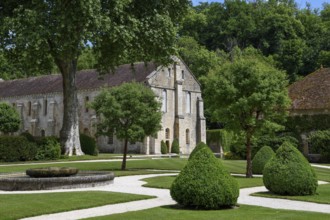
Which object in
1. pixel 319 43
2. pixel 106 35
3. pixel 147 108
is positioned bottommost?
pixel 147 108

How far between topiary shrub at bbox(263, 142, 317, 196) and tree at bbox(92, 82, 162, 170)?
492 inches

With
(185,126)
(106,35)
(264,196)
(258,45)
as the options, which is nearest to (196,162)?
(264,196)

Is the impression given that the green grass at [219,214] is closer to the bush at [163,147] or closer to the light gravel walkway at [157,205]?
the light gravel walkway at [157,205]

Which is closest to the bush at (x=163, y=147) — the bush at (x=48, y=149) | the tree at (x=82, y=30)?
the bush at (x=48, y=149)

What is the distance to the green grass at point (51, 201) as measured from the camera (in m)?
11.4

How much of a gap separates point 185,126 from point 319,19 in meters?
34.8

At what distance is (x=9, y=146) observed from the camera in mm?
35000

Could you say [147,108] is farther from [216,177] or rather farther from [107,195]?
[216,177]

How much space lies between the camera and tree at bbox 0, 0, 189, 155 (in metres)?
25.9

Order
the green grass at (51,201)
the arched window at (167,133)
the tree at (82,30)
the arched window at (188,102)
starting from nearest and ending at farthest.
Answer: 1. the green grass at (51,201)
2. the tree at (82,30)
3. the arched window at (167,133)
4. the arched window at (188,102)

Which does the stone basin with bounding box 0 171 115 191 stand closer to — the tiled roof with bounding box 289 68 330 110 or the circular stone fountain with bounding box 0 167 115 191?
the circular stone fountain with bounding box 0 167 115 191

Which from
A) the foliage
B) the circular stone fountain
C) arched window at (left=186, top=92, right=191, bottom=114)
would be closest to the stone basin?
the circular stone fountain

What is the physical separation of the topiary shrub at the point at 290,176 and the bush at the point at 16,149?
24961 millimetres

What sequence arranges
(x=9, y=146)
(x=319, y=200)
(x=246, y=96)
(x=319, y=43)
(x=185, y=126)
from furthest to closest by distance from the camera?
1. (x=319, y=43)
2. (x=185, y=126)
3. (x=9, y=146)
4. (x=246, y=96)
5. (x=319, y=200)
